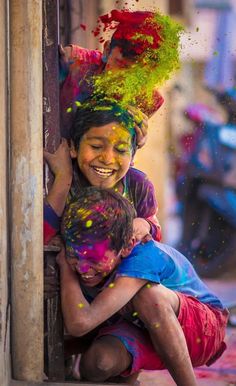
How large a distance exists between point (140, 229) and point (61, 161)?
469mm

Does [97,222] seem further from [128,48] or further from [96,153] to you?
[128,48]

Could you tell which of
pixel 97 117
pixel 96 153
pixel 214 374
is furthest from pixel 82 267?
pixel 214 374

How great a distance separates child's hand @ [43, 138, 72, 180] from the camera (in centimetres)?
365

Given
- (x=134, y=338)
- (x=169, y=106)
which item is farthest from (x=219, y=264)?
(x=134, y=338)

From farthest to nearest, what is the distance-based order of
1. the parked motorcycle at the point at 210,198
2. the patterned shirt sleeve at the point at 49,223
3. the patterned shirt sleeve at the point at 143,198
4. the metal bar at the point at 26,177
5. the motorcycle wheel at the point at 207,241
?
the motorcycle wheel at the point at 207,241 → the parked motorcycle at the point at 210,198 → the patterned shirt sleeve at the point at 143,198 → the patterned shirt sleeve at the point at 49,223 → the metal bar at the point at 26,177

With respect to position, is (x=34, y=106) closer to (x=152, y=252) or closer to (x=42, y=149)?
(x=42, y=149)

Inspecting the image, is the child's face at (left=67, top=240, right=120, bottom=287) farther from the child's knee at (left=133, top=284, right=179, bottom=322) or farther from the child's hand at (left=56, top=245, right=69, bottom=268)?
the child's knee at (left=133, top=284, right=179, bottom=322)

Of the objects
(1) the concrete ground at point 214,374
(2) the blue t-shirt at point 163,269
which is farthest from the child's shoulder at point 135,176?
(1) the concrete ground at point 214,374

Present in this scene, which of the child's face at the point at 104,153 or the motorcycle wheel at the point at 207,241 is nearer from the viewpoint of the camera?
the child's face at the point at 104,153

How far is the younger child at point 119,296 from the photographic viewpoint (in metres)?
3.50

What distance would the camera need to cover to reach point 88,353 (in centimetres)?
362

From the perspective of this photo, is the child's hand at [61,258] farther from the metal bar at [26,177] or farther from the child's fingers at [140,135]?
the child's fingers at [140,135]

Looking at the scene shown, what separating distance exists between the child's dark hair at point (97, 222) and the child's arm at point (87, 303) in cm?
14

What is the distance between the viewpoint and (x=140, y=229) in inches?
144
